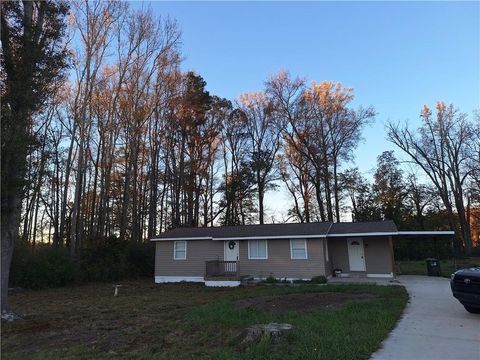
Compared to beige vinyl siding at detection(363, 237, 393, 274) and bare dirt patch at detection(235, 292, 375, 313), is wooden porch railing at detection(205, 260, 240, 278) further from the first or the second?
beige vinyl siding at detection(363, 237, 393, 274)

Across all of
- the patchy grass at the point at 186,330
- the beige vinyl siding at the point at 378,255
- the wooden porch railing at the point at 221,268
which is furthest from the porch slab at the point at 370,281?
the wooden porch railing at the point at 221,268

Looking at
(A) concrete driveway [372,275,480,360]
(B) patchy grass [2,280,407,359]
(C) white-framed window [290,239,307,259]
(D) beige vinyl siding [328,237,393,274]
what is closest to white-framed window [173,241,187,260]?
(C) white-framed window [290,239,307,259]

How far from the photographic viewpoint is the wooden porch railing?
18.7 m

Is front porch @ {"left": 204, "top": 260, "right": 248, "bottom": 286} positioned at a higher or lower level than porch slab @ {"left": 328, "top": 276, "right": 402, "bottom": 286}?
higher

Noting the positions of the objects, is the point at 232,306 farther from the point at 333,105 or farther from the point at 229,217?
the point at 333,105

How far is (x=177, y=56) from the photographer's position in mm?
26203

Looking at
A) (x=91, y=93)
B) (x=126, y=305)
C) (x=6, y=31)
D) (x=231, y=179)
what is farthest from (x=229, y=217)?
(x=6, y=31)

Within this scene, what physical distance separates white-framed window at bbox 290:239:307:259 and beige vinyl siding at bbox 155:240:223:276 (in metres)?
4.00

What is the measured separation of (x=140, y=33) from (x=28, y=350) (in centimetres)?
2189

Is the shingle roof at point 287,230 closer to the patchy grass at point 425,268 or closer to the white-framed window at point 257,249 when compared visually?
the white-framed window at point 257,249

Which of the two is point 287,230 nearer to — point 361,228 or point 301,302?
point 361,228

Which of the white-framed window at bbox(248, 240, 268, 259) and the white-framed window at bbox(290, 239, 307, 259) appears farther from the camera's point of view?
the white-framed window at bbox(248, 240, 268, 259)

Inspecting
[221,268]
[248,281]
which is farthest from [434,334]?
[221,268]

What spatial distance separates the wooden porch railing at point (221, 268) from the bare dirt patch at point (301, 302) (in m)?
6.39
